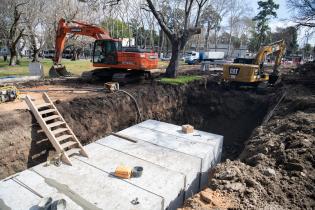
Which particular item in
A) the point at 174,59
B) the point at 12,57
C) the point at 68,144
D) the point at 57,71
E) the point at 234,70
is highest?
the point at 174,59

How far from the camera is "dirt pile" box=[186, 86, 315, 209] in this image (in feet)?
13.1

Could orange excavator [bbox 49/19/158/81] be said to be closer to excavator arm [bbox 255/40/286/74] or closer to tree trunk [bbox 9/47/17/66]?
excavator arm [bbox 255/40/286/74]

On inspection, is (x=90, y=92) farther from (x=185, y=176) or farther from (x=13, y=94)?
(x=185, y=176)

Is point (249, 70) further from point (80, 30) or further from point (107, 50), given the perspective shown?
point (80, 30)

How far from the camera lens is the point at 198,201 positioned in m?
4.03

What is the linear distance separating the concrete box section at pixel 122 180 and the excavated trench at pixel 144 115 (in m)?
1.28

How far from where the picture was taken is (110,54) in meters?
12.4

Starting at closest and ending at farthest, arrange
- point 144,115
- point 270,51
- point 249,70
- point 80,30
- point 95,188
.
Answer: point 95,188 < point 144,115 < point 80,30 < point 249,70 < point 270,51

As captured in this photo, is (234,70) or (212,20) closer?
(234,70)

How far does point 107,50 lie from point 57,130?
6.50 meters

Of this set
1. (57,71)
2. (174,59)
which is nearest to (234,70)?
(174,59)

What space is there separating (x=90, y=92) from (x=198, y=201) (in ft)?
25.4

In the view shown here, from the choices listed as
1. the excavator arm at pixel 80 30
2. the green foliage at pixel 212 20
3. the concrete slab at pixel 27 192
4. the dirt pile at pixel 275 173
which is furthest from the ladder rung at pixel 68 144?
the green foliage at pixel 212 20

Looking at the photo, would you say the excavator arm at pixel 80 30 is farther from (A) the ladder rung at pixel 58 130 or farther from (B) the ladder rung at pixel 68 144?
(B) the ladder rung at pixel 68 144
